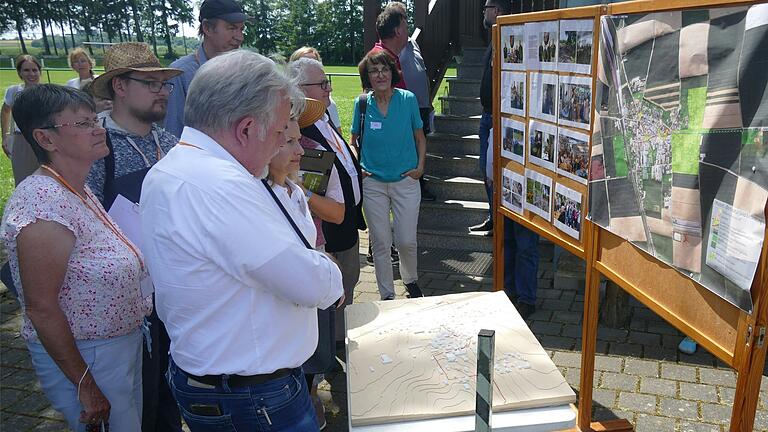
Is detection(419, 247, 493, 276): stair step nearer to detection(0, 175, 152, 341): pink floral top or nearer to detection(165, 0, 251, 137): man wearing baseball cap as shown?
detection(165, 0, 251, 137): man wearing baseball cap

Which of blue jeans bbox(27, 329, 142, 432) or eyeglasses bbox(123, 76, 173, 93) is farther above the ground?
eyeglasses bbox(123, 76, 173, 93)

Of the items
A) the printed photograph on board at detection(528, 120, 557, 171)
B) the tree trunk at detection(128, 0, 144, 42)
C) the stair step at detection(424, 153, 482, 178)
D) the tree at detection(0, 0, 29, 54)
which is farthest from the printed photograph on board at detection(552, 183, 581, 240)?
the tree trunk at detection(128, 0, 144, 42)

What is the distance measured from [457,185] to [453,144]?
2.47 ft

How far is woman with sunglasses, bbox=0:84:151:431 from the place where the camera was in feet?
6.34

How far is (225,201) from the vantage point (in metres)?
1.46

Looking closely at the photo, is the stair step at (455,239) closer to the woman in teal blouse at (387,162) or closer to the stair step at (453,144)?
the stair step at (453,144)

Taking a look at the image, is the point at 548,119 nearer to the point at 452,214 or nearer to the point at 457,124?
the point at 452,214

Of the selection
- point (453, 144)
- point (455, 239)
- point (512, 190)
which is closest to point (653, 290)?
point (512, 190)

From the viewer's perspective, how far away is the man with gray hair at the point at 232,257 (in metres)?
1.48

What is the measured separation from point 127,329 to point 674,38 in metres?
2.17

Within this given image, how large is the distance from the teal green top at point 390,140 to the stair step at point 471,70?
3.76 m

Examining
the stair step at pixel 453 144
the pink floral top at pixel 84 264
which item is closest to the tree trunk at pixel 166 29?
the stair step at pixel 453 144

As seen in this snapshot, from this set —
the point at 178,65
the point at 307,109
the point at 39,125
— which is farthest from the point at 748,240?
the point at 178,65

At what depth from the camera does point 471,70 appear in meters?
8.05
